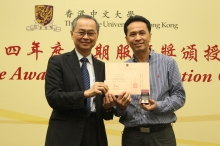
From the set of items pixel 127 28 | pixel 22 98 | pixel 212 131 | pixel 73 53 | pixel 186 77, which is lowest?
pixel 212 131

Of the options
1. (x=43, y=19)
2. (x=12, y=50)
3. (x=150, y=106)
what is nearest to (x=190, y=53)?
(x=150, y=106)

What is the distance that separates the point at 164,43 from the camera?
2.59 meters

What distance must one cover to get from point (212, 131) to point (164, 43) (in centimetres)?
103

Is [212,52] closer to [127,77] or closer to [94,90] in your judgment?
[127,77]

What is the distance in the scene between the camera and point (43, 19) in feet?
8.19

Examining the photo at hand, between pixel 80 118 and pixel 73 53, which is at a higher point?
pixel 73 53

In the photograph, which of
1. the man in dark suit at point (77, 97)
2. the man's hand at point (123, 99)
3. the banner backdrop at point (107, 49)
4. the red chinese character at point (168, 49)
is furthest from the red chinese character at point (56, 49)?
the man's hand at point (123, 99)

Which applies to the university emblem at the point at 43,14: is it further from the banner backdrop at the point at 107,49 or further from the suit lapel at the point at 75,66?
the suit lapel at the point at 75,66

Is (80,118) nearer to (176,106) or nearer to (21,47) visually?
(176,106)

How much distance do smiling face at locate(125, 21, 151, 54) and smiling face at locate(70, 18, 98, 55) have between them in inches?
10.4

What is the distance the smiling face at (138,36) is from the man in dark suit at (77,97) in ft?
0.83

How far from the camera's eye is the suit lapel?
1.55 meters

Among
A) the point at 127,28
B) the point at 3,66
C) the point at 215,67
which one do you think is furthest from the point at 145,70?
the point at 3,66

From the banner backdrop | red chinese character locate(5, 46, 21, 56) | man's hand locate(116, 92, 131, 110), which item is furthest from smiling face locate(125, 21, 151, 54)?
red chinese character locate(5, 46, 21, 56)
